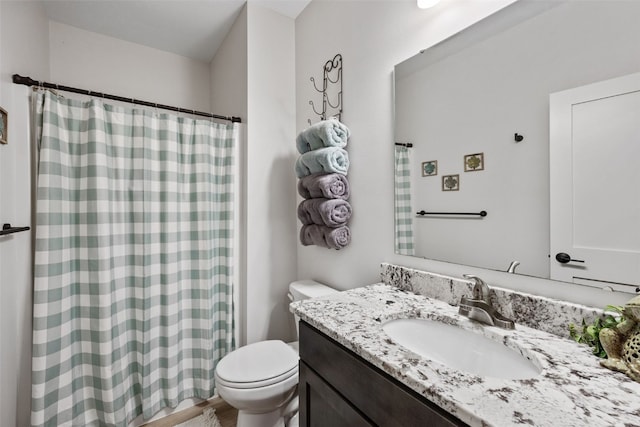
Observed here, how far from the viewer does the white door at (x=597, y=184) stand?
26.6 inches

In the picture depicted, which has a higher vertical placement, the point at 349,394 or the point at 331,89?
the point at 331,89

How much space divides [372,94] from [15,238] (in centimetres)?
177

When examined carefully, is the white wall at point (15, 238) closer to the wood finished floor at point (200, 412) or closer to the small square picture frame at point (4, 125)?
the small square picture frame at point (4, 125)

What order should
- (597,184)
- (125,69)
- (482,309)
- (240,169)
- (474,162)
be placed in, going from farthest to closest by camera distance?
(125,69) → (240,169) → (474,162) → (482,309) → (597,184)

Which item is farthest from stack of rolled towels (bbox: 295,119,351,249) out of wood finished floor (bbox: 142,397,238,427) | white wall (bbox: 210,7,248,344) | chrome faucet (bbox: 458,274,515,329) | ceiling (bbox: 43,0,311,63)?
wood finished floor (bbox: 142,397,238,427)

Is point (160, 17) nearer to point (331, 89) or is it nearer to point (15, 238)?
point (331, 89)

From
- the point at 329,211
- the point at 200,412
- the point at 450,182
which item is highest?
the point at 450,182

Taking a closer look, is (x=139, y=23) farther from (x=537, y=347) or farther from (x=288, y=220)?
(x=537, y=347)

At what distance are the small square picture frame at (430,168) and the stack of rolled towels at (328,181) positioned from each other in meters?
0.42

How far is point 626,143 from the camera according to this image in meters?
0.68

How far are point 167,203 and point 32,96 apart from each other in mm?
750

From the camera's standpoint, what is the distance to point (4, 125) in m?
1.16

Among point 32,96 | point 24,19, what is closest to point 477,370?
point 32,96

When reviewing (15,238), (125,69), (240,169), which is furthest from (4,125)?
(125,69)
